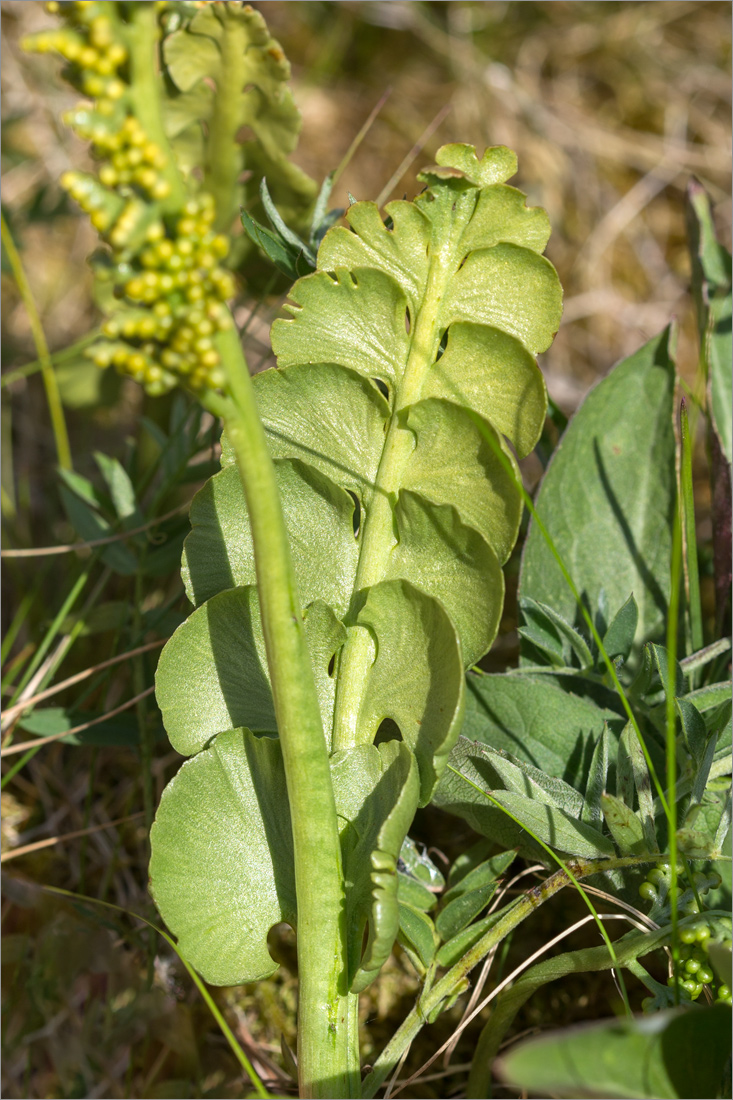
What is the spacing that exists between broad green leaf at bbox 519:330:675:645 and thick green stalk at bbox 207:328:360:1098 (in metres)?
0.47

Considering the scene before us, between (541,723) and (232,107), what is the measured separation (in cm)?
95

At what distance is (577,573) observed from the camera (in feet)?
3.87

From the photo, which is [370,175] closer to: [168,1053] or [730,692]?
[730,692]

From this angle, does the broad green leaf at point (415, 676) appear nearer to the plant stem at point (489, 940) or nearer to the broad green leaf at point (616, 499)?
the plant stem at point (489, 940)

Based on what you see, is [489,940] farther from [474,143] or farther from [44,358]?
[474,143]

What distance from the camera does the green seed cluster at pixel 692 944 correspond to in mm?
814

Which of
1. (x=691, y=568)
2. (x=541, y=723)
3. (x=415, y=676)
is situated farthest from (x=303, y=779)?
(x=691, y=568)

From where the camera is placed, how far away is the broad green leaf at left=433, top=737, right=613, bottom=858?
89 centimetres

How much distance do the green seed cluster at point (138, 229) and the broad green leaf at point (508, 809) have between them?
49 cm

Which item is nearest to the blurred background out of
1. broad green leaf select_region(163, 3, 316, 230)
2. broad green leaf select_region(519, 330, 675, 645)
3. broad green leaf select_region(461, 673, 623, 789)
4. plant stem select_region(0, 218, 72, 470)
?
plant stem select_region(0, 218, 72, 470)

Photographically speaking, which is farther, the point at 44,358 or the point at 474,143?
the point at 474,143

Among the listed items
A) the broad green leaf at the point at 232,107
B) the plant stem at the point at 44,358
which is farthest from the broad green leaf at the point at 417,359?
the plant stem at the point at 44,358

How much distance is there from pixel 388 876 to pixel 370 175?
6.83 ft

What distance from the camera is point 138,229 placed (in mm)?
615
